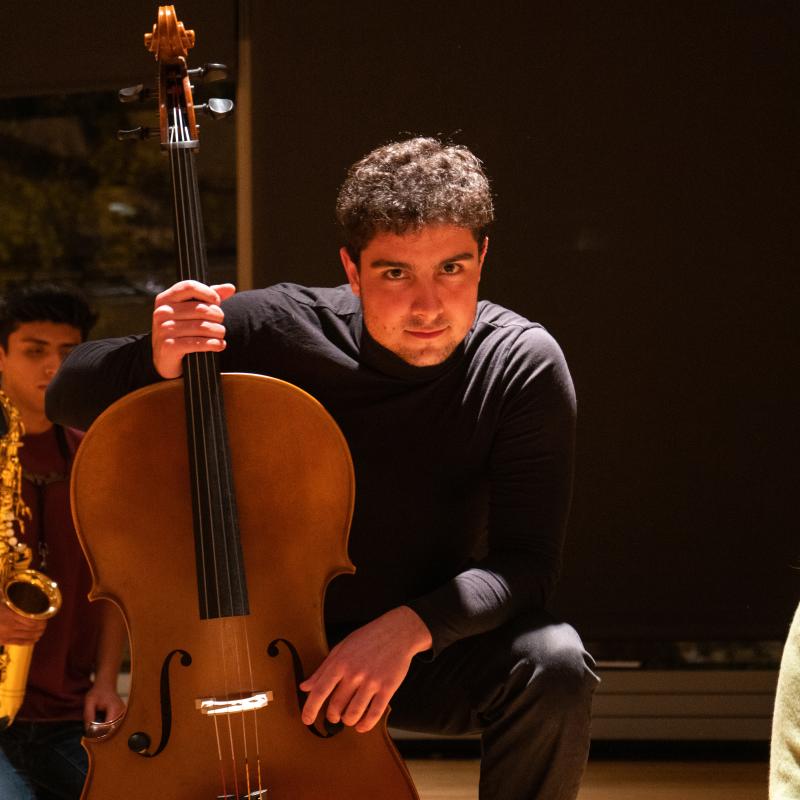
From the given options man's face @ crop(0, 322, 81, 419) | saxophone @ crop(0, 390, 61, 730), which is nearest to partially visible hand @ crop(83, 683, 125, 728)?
saxophone @ crop(0, 390, 61, 730)

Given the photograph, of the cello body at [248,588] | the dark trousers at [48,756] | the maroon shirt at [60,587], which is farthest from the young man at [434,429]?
the dark trousers at [48,756]

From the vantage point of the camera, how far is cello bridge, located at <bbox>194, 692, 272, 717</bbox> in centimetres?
137

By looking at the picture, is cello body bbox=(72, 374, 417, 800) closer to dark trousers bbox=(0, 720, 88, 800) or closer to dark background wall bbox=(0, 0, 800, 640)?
dark trousers bbox=(0, 720, 88, 800)

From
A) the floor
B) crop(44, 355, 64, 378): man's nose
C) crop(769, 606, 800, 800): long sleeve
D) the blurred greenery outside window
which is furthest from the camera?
the blurred greenery outside window

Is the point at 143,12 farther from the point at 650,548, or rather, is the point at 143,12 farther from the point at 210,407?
the point at 650,548

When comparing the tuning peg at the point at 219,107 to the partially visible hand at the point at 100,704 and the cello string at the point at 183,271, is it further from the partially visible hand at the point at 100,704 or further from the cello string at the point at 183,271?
the partially visible hand at the point at 100,704

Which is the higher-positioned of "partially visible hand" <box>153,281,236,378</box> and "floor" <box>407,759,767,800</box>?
"partially visible hand" <box>153,281,236,378</box>

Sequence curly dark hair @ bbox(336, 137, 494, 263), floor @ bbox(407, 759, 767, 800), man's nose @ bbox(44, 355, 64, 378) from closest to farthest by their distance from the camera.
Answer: curly dark hair @ bbox(336, 137, 494, 263)
man's nose @ bbox(44, 355, 64, 378)
floor @ bbox(407, 759, 767, 800)

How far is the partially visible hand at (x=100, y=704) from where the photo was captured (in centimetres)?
190

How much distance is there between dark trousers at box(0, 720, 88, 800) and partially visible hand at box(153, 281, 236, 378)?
2.67 ft

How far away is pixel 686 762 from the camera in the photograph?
273cm

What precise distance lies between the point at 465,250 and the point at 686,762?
1686mm

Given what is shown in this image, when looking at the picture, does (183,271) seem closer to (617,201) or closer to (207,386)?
(207,386)

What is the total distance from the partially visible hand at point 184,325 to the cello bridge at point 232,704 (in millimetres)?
459
